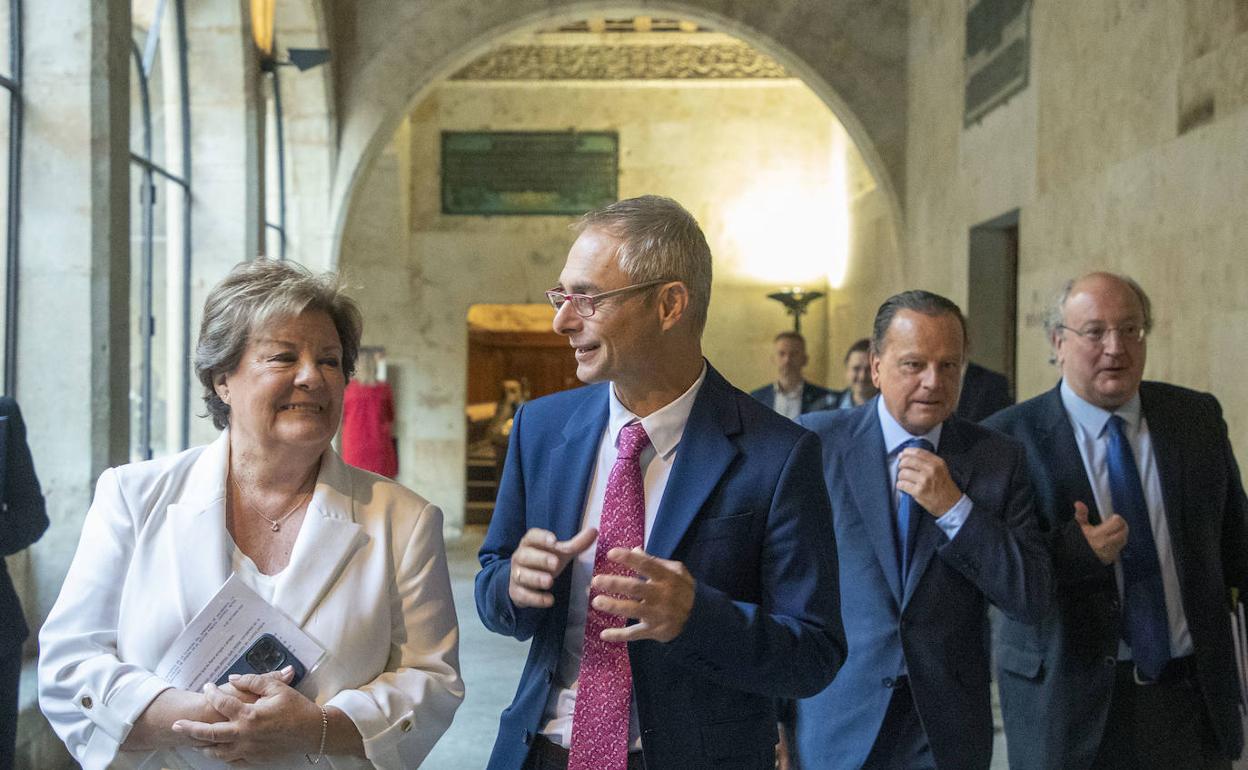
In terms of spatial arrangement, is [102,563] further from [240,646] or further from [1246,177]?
[1246,177]

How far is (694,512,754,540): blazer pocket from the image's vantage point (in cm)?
190

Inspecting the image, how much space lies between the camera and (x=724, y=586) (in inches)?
75.0

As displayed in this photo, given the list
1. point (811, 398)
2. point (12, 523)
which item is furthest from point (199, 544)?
point (811, 398)

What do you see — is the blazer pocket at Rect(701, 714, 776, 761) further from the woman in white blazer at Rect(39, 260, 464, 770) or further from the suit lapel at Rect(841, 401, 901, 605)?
the suit lapel at Rect(841, 401, 901, 605)

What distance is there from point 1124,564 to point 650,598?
5.12 feet

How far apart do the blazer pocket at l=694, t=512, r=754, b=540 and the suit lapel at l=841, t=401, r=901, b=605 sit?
2.92 ft

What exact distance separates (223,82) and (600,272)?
28.1 feet

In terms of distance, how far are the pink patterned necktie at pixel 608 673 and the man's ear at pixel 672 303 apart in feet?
0.80

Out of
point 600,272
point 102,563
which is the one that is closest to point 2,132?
point 102,563

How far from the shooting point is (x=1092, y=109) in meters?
6.38

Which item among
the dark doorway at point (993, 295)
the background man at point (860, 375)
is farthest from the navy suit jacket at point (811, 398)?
the dark doorway at point (993, 295)

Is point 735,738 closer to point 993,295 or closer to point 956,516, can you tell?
point 956,516

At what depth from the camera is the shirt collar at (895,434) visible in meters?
2.80

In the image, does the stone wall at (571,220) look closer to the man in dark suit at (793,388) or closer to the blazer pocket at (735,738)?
the man in dark suit at (793,388)
